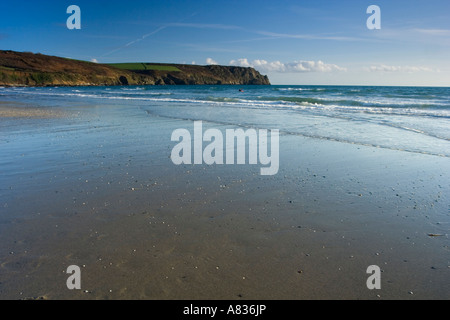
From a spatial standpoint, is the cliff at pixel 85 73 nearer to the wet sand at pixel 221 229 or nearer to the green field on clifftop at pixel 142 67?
the green field on clifftop at pixel 142 67

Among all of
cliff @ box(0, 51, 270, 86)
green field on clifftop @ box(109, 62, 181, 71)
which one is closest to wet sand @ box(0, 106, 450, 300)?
cliff @ box(0, 51, 270, 86)

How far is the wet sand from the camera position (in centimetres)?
287

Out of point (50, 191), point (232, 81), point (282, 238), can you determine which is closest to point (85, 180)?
point (50, 191)

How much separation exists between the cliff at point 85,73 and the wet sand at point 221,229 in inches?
3751

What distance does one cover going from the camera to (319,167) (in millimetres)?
6941

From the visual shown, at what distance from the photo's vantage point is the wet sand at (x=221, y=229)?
9.42 ft

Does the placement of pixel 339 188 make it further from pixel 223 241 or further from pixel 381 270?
pixel 223 241

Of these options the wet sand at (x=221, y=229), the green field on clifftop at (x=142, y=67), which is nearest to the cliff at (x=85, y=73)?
the green field on clifftop at (x=142, y=67)

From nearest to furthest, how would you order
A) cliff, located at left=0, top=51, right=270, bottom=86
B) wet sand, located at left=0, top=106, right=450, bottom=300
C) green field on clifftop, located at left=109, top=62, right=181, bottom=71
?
wet sand, located at left=0, top=106, right=450, bottom=300 < cliff, located at left=0, top=51, right=270, bottom=86 < green field on clifftop, located at left=109, top=62, right=181, bottom=71

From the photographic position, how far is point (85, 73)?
4498 inches

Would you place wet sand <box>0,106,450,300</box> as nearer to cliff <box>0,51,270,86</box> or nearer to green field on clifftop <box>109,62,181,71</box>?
cliff <box>0,51,270,86</box>

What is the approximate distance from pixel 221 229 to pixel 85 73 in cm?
12667

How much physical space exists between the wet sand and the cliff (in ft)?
313

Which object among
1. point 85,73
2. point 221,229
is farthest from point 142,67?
point 221,229
